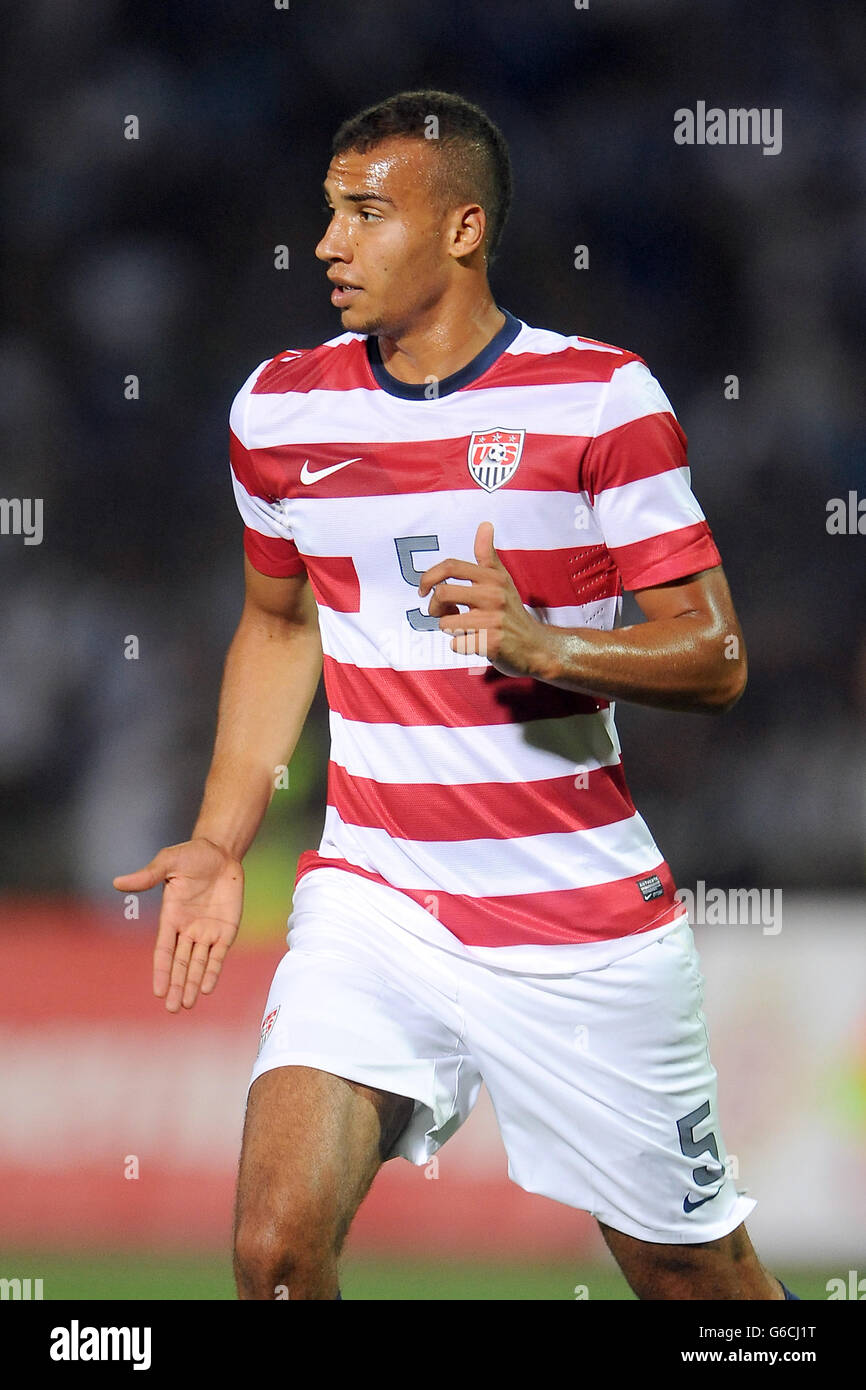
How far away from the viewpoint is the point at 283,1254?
2.01 meters

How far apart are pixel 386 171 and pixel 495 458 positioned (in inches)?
19.6

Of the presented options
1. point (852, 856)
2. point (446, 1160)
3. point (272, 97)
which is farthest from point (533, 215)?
point (446, 1160)

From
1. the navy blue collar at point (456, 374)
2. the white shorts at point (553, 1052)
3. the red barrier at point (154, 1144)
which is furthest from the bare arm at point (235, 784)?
the red barrier at point (154, 1144)

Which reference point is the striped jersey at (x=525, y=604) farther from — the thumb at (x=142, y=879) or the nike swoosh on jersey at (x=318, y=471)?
the thumb at (x=142, y=879)

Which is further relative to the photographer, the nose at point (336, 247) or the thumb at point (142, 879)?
the nose at point (336, 247)

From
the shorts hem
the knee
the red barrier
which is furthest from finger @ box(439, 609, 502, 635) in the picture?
the red barrier

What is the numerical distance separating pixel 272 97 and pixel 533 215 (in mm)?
1004

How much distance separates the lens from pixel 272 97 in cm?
553

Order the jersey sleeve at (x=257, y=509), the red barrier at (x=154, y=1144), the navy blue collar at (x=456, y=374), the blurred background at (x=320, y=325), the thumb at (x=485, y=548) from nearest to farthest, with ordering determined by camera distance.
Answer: the thumb at (x=485, y=548)
the navy blue collar at (x=456, y=374)
the jersey sleeve at (x=257, y=509)
the red barrier at (x=154, y=1144)
the blurred background at (x=320, y=325)

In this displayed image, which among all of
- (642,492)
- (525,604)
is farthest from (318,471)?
(642,492)

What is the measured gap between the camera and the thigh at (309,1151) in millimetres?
2041

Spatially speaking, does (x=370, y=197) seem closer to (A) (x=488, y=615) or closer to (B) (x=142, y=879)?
(A) (x=488, y=615)

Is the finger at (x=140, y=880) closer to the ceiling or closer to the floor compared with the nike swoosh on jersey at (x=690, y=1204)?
closer to the ceiling

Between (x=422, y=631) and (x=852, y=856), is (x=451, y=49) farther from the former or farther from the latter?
(x=422, y=631)
